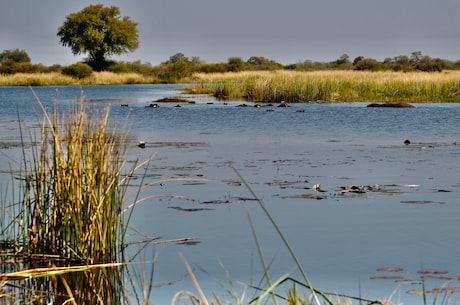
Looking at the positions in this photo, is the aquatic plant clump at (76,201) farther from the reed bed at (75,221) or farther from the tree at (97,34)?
the tree at (97,34)

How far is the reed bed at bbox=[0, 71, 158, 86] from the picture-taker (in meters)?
47.2

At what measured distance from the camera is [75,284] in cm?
425

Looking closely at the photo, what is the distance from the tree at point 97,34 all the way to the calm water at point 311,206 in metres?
47.5

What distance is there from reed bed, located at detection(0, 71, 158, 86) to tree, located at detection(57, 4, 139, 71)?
317 inches

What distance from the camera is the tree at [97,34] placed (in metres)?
60.8

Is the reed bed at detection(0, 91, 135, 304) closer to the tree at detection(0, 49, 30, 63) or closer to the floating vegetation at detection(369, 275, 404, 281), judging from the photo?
the floating vegetation at detection(369, 275, 404, 281)

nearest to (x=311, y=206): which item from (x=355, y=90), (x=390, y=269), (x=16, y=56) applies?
(x=390, y=269)

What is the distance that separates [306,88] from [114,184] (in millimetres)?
20616

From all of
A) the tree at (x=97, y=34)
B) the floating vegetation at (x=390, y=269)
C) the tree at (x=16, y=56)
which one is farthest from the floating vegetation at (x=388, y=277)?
the tree at (x=16, y=56)

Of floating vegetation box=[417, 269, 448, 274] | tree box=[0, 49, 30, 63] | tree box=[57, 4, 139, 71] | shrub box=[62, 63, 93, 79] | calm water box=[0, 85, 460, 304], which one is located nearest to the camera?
floating vegetation box=[417, 269, 448, 274]

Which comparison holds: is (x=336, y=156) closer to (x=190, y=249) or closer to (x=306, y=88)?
(x=190, y=249)

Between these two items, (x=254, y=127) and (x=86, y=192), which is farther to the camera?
(x=254, y=127)

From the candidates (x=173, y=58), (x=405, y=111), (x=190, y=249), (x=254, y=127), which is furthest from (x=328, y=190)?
(x=173, y=58)

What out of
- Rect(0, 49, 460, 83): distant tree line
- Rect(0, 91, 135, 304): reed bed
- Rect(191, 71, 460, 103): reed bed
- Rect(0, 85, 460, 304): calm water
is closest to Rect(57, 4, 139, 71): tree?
Rect(0, 49, 460, 83): distant tree line
